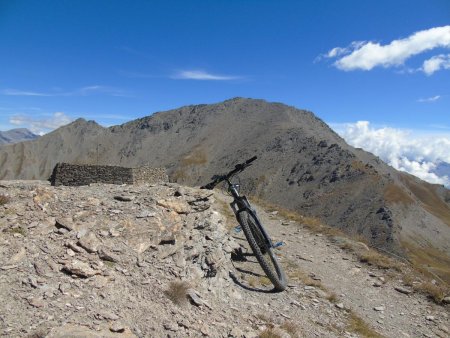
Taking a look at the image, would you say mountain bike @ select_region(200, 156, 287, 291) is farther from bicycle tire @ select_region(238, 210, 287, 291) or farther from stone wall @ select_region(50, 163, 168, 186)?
stone wall @ select_region(50, 163, 168, 186)

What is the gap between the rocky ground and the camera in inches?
294

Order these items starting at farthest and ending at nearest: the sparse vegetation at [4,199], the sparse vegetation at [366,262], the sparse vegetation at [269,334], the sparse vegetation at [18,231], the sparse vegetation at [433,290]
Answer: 1. the sparse vegetation at [366,262]
2. the sparse vegetation at [433,290]
3. the sparse vegetation at [4,199]
4. the sparse vegetation at [18,231]
5. the sparse vegetation at [269,334]

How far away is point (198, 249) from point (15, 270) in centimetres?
453

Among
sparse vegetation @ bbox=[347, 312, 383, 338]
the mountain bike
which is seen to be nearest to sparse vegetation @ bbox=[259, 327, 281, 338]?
the mountain bike

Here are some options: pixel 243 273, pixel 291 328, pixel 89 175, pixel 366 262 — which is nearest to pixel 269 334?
pixel 291 328

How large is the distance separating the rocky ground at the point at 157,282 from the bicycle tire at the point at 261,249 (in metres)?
0.38

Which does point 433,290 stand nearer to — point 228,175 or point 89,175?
point 228,175

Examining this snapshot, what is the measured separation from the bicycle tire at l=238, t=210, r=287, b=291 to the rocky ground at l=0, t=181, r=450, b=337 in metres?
0.38

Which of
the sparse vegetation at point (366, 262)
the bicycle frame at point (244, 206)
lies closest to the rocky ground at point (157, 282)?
the sparse vegetation at point (366, 262)

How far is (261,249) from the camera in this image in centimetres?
1199

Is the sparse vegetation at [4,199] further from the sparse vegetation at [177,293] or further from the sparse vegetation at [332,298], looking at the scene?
the sparse vegetation at [332,298]

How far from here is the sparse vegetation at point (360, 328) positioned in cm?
1008

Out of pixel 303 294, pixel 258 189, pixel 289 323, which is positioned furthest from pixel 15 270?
pixel 258 189

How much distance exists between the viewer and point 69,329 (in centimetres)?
668
